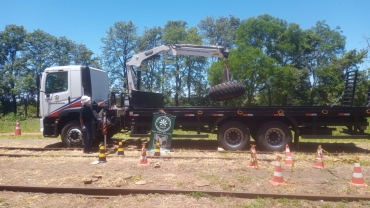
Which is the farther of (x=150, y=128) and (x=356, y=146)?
(x=356, y=146)

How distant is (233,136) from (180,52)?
3687 millimetres

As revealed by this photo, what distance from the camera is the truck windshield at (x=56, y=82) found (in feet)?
32.8

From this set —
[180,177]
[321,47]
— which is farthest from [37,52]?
[180,177]

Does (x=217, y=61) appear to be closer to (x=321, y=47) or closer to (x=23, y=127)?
(x=321, y=47)

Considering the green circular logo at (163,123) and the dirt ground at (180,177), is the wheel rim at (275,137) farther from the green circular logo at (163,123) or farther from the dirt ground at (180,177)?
the green circular logo at (163,123)

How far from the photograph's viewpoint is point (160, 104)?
11688 mm

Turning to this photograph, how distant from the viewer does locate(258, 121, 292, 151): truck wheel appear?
9227 mm

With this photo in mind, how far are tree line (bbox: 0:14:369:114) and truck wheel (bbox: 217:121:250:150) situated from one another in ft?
90.5

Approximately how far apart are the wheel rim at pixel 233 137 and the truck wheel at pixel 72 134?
484 cm

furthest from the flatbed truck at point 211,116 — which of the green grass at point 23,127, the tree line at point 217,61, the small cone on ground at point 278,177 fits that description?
the tree line at point 217,61

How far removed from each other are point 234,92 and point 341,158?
3660mm

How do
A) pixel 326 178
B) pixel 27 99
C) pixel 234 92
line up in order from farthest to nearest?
1. pixel 27 99
2. pixel 234 92
3. pixel 326 178

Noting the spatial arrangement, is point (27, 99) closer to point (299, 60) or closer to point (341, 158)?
point (299, 60)

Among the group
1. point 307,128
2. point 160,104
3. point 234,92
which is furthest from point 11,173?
point 307,128
